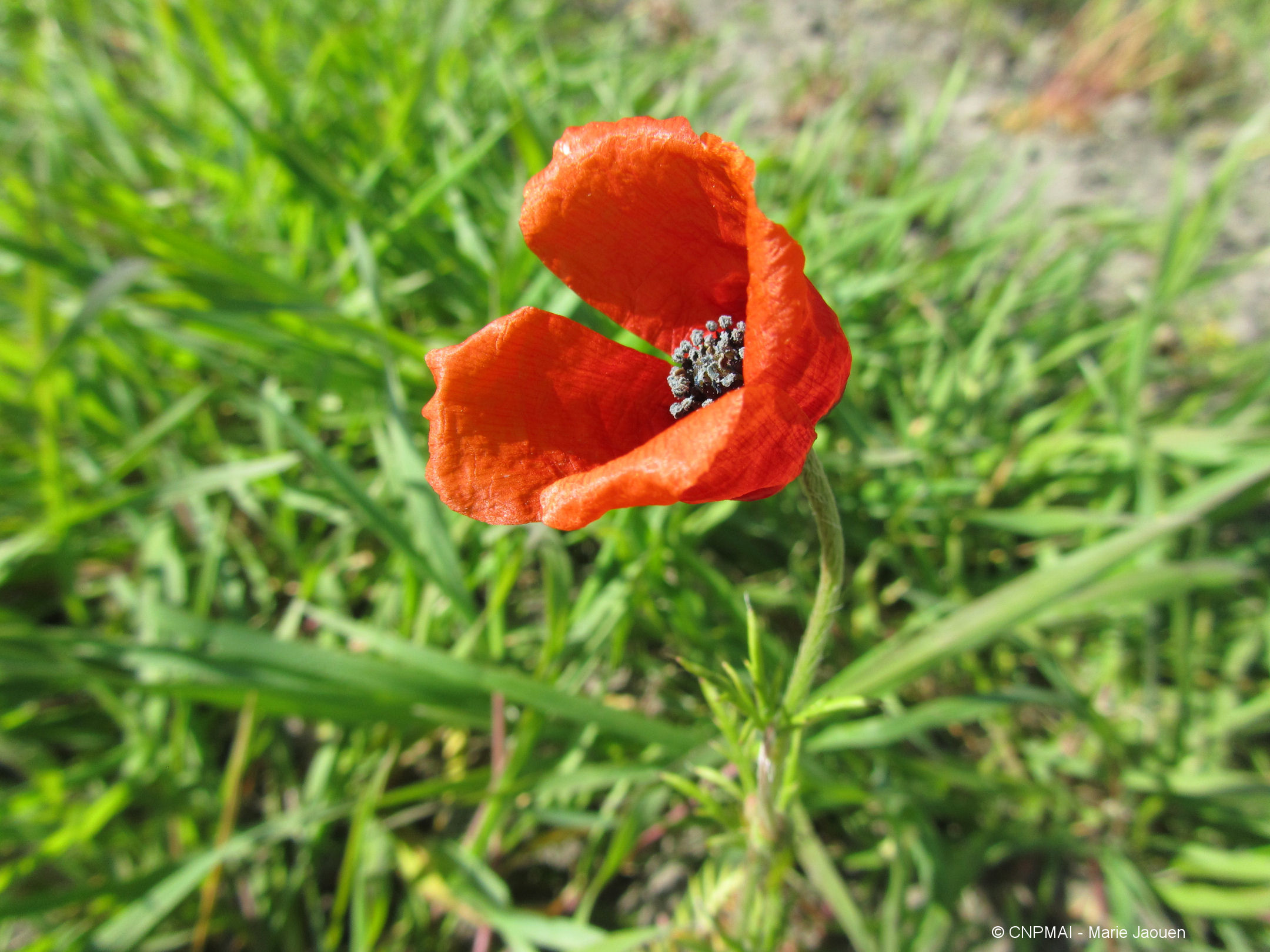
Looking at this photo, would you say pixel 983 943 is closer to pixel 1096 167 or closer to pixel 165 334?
pixel 165 334

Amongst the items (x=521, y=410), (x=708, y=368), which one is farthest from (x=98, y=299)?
(x=708, y=368)

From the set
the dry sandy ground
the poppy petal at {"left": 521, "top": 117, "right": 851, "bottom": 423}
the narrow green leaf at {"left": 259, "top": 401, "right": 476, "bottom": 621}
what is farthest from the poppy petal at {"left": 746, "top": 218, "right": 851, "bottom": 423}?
the dry sandy ground

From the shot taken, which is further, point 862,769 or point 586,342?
point 862,769

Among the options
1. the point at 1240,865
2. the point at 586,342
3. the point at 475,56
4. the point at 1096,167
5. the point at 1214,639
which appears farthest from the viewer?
the point at 475,56

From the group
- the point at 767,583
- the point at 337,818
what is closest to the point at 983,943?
the point at 767,583

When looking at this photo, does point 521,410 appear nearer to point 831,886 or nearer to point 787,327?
point 787,327

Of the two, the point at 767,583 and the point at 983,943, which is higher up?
the point at 767,583
